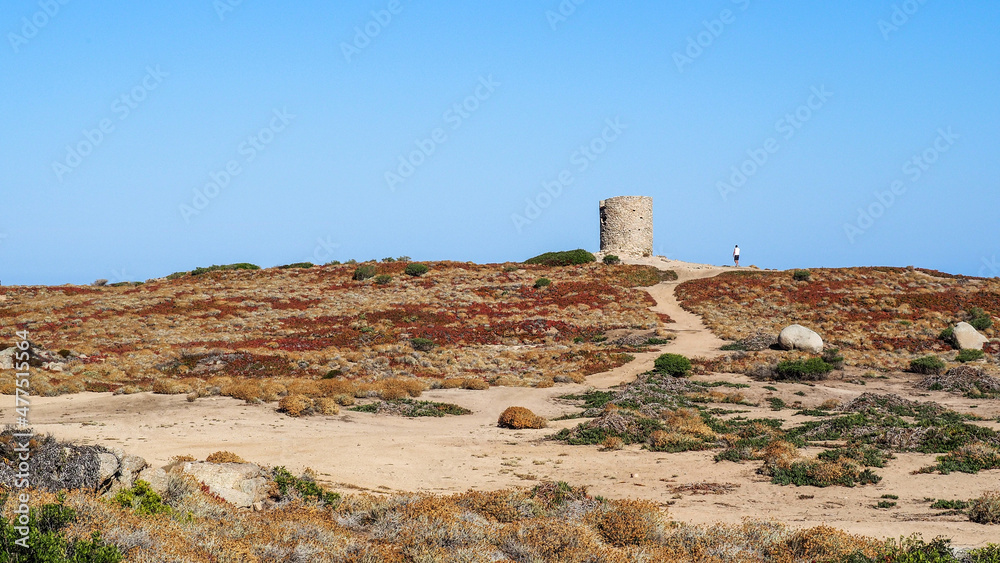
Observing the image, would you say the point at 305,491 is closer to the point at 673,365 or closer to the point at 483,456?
the point at 483,456

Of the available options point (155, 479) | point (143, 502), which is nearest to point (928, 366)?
point (155, 479)

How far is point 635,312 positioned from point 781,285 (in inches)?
492

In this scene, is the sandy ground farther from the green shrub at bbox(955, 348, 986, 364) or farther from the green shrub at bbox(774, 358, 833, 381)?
the green shrub at bbox(955, 348, 986, 364)

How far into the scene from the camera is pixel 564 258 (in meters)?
63.9

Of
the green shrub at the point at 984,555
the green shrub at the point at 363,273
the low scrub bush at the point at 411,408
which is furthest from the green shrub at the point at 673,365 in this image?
the green shrub at the point at 363,273

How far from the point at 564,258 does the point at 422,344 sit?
3031 cm

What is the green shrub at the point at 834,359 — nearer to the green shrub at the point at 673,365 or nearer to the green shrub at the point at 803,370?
the green shrub at the point at 803,370

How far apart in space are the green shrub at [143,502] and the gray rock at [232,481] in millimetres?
1506

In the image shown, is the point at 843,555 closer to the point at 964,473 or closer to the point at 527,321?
the point at 964,473

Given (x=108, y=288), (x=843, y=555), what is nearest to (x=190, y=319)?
(x=108, y=288)

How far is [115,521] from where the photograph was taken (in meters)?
7.68

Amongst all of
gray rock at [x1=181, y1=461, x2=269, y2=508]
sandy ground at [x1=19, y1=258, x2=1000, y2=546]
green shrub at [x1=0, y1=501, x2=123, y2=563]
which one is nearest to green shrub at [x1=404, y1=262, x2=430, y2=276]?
sandy ground at [x1=19, y1=258, x2=1000, y2=546]

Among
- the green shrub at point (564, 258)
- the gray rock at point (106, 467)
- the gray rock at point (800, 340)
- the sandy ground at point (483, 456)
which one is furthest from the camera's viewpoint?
the green shrub at point (564, 258)

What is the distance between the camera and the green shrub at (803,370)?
27766mm
